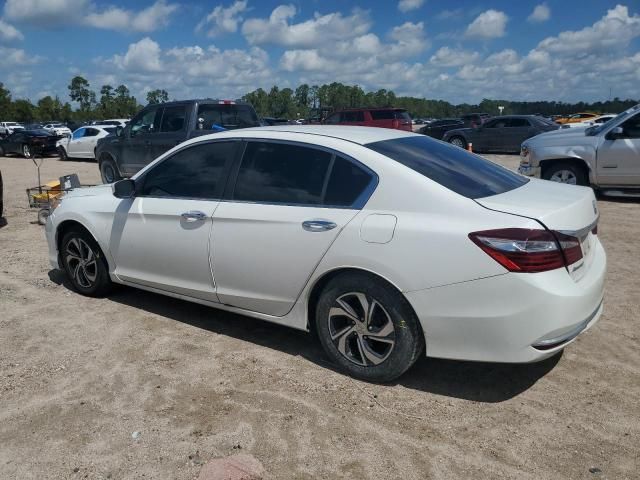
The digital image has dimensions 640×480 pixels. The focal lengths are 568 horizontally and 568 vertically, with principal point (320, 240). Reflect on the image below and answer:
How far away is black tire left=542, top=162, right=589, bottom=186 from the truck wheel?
891 centimetres

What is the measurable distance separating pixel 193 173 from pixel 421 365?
87.8 inches

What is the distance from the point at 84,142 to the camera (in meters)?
21.8

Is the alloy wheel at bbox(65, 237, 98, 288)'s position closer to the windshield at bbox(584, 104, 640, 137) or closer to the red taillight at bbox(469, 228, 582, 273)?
the red taillight at bbox(469, 228, 582, 273)

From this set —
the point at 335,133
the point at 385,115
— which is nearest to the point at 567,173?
the point at 335,133

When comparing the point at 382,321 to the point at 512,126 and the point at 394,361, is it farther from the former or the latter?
the point at 512,126

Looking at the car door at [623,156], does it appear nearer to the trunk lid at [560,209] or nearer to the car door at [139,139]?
the trunk lid at [560,209]

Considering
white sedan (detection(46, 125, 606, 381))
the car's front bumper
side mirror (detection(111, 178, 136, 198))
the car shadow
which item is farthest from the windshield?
side mirror (detection(111, 178, 136, 198))

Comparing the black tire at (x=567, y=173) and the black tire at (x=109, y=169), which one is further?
the black tire at (x=109, y=169)

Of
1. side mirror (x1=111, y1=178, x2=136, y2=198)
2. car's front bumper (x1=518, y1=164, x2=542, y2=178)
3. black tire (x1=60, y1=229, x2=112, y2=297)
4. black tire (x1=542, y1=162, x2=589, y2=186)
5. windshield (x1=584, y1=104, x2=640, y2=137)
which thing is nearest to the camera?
side mirror (x1=111, y1=178, x2=136, y2=198)

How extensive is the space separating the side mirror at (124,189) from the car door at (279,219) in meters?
0.99

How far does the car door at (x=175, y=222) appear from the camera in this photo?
4223mm

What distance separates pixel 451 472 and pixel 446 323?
80cm

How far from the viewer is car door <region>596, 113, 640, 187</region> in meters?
9.73

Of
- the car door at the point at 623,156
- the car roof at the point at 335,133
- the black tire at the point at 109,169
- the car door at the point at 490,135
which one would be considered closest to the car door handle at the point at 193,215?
the car roof at the point at 335,133
